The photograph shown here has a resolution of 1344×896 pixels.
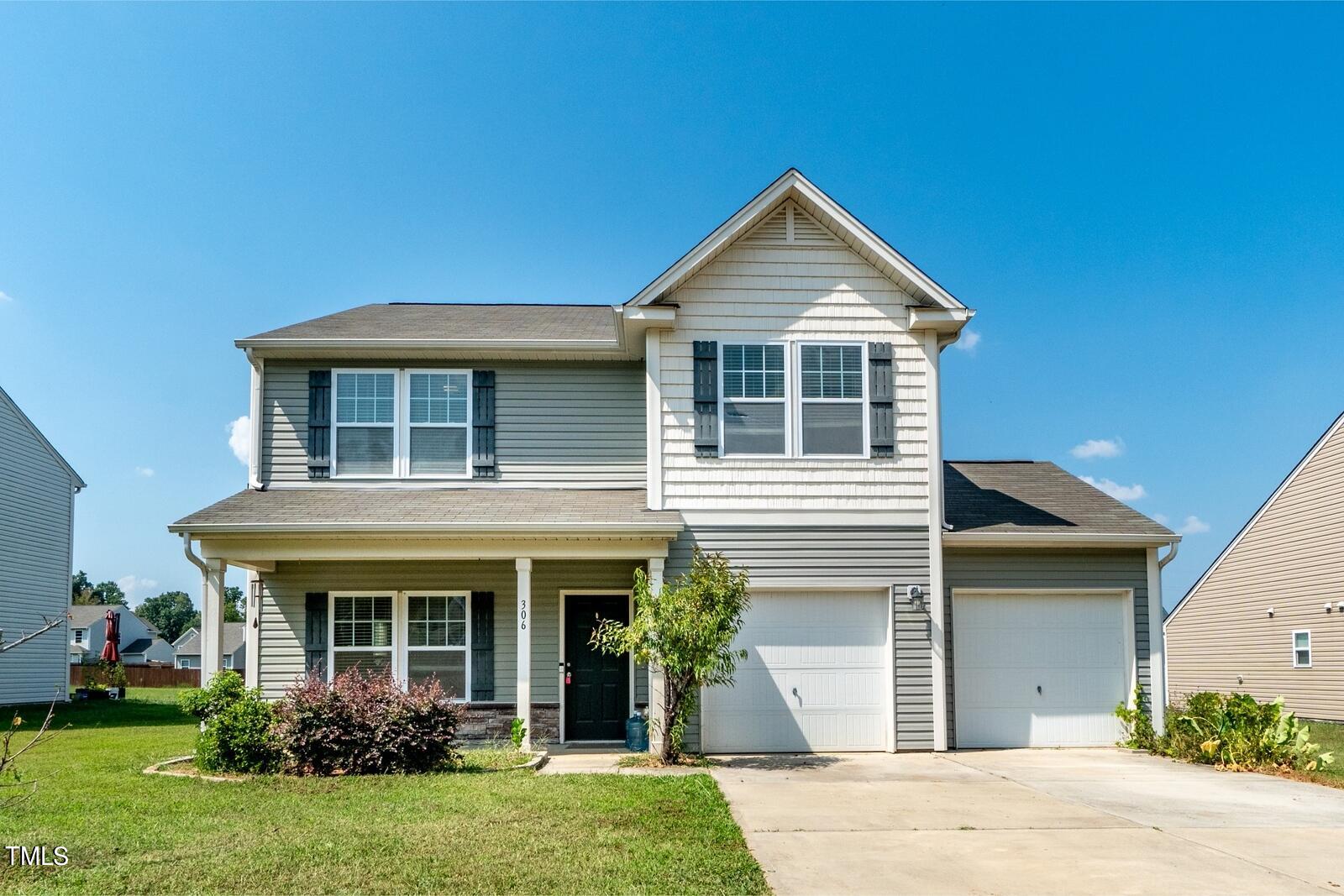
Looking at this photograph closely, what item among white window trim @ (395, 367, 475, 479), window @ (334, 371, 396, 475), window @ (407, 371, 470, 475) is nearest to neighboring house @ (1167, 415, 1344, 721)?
white window trim @ (395, 367, 475, 479)

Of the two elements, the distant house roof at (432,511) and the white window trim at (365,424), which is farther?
the white window trim at (365,424)

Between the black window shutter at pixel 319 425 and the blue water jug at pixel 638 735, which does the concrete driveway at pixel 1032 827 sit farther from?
the black window shutter at pixel 319 425

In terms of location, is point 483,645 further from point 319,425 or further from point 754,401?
point 754,401

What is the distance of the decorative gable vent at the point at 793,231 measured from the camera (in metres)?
13.5

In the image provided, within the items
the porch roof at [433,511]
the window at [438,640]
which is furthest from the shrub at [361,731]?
the window at [438,640]

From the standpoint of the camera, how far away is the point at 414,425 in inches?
558

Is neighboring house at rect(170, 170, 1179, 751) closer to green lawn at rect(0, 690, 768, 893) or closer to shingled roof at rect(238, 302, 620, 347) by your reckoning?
shingled roof at rect(238, 302, 620, 347)

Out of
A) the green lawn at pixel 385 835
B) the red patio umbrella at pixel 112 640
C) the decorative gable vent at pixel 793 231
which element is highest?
the decorative gable vent at pixel 793 231

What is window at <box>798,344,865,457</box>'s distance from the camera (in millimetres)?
13250

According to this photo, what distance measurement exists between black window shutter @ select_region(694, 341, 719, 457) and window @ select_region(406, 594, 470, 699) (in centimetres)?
398

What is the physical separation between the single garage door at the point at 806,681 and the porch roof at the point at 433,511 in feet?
6.50

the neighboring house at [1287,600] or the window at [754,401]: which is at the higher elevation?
the window at [754,401]

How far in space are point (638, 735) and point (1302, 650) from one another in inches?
622

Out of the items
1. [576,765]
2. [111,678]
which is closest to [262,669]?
[576,765]
